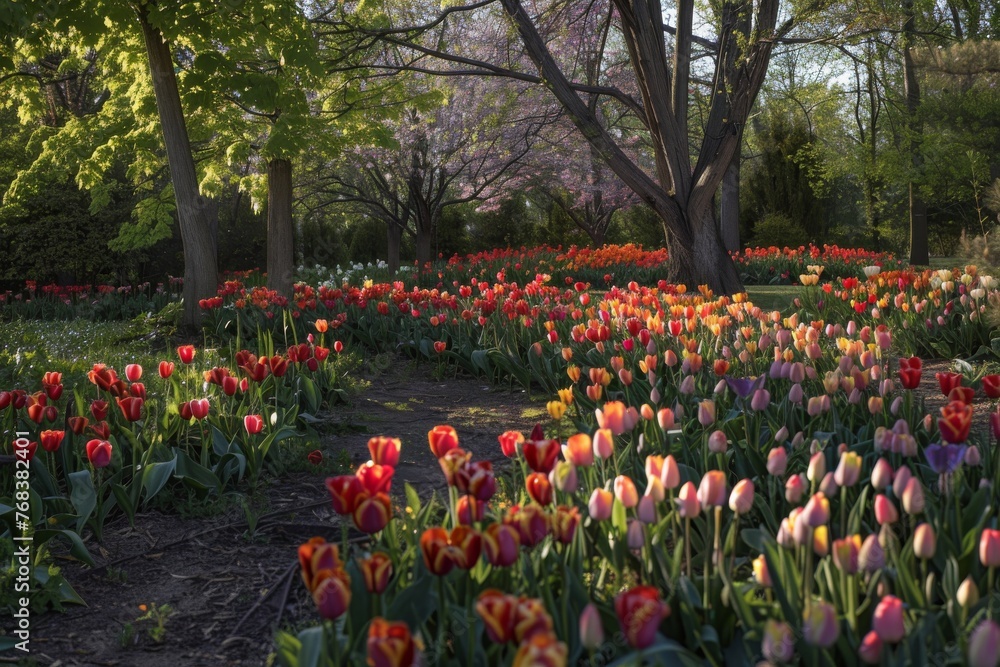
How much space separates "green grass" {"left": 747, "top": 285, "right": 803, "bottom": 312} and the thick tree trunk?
438mm

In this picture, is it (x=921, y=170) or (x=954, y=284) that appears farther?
(x=921, y=170)

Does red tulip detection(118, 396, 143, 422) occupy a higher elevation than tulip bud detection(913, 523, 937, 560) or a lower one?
higher

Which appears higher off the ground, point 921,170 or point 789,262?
point 921,170

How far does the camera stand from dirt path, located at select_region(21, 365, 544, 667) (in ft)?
8.43

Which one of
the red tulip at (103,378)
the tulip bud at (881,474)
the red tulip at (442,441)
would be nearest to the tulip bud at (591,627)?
the red tulip at (442,441)

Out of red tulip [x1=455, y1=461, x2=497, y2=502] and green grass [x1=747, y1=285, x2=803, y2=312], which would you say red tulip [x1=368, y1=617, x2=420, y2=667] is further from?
green grass [x1=747, y1=285, x2=803, y2=312]

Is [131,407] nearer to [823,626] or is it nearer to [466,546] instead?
[466,546]

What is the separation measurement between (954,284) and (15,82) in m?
11.2

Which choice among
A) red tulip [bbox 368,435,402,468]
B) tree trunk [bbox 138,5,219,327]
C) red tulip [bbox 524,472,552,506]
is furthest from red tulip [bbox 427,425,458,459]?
tree trunk [bbox 138,5,219,327]

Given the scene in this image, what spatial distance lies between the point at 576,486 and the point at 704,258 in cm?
863

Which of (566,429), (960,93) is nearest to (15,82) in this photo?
(566,429)

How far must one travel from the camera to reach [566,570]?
1979mm

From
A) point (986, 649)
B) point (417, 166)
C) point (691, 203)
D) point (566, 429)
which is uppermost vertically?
point (417, 166)

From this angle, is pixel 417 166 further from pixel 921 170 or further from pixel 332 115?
pixel 921 170
